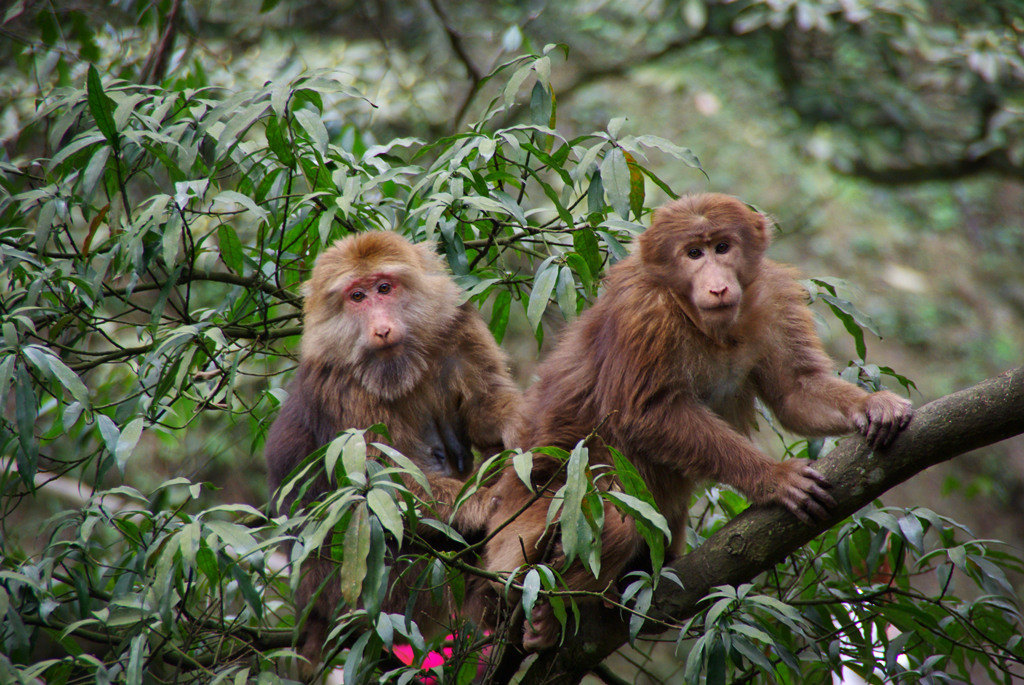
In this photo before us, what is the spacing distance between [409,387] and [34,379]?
141cm

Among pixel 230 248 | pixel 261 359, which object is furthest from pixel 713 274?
pixel 261 359

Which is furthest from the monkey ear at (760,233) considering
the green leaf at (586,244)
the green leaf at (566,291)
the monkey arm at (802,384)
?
the green leaf at (566,291)

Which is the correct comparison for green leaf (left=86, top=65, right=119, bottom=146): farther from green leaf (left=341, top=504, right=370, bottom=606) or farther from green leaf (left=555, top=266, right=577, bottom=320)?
green leaf (left=341, top=504, right=370, bottom=606)

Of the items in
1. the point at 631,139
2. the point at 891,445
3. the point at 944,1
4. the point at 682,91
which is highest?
the point at 631,139

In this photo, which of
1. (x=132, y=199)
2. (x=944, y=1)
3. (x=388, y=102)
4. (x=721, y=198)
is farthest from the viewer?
(x=944, y=1)

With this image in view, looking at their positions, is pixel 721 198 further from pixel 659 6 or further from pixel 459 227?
pixel 659 6

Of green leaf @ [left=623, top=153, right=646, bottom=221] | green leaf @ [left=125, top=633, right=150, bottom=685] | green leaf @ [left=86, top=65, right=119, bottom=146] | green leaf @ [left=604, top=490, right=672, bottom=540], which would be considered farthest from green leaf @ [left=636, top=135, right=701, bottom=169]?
green leaf @ [left=125, top=633, right=150, bottom=685]

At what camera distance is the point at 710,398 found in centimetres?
341

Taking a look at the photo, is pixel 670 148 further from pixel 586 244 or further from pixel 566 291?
pixel 566 291

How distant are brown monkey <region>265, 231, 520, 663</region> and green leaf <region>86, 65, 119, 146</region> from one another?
99cm

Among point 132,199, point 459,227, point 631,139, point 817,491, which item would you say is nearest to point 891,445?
point 817,491

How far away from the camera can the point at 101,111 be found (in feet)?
10.00

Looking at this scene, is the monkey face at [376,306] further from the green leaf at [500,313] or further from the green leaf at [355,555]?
the green leaf at [355,555]

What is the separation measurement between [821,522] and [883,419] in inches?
14.7
